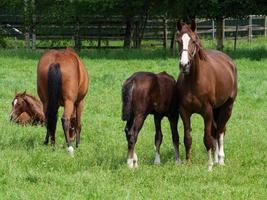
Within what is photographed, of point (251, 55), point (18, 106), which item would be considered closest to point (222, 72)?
point (18, 106)

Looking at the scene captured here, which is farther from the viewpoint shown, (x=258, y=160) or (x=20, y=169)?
(x=258, y=160)

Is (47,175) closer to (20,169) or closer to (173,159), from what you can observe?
(20,169)

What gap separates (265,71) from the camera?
866 inches

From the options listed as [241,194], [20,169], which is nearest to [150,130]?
[20,169]

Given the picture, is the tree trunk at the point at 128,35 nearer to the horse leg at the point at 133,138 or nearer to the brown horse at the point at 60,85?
the brown horse at the point at 60,85

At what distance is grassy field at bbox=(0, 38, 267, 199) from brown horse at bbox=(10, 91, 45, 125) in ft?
0.84

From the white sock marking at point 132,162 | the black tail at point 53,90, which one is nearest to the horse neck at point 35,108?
the black tail at point 53,90

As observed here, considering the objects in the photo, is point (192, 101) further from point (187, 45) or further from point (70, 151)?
point (70, 151)

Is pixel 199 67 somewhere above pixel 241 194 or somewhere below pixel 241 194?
above

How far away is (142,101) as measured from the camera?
9.05 m

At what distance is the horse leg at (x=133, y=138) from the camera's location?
894cm

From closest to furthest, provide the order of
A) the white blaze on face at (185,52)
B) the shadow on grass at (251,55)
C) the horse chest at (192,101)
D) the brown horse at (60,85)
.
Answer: the white blaze on face at (185,52) < the horse chest at (192,101) < the brown horse at (60,85) < the shadow on grass at (251,55)

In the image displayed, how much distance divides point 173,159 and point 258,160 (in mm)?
1239

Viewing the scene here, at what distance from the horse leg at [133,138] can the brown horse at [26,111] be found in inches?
177
